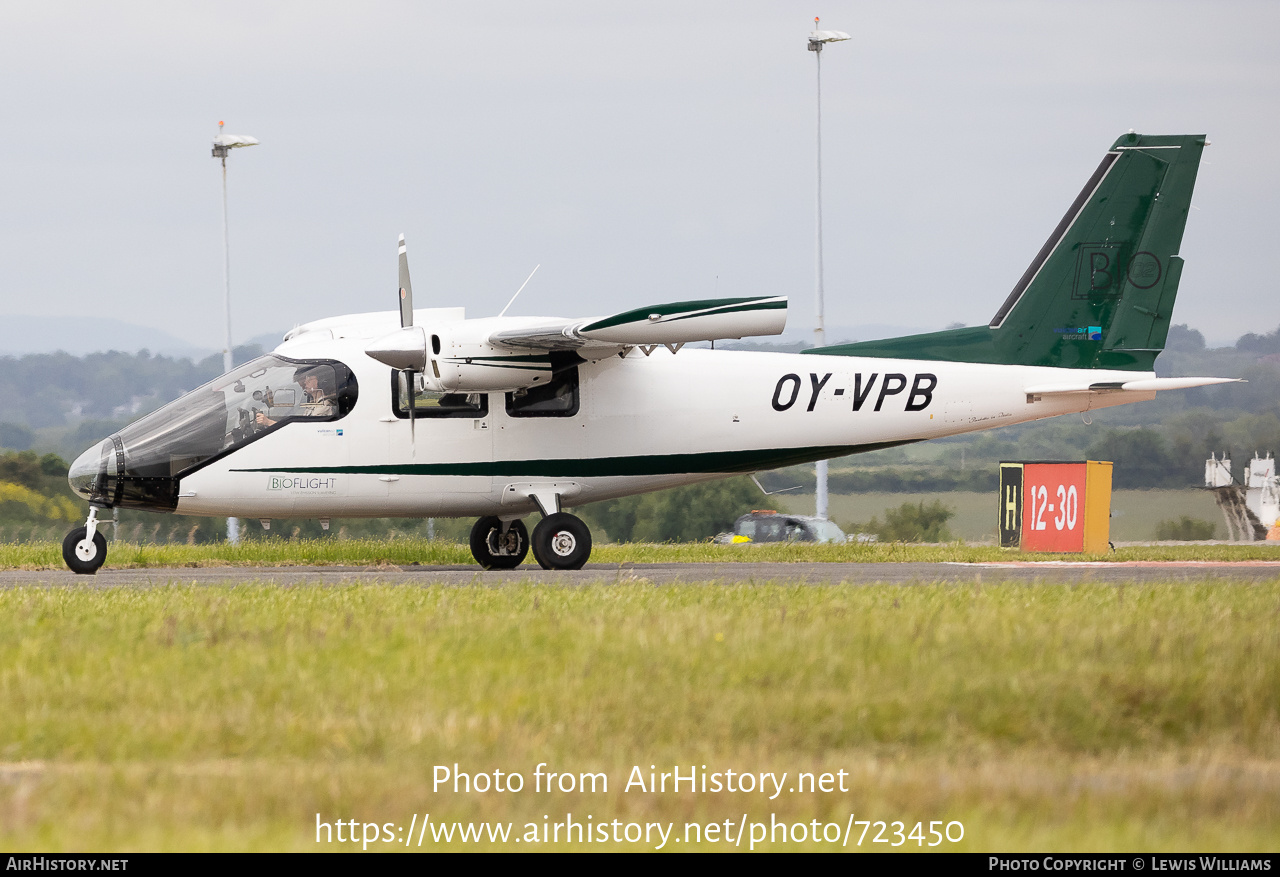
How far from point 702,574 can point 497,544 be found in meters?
4.15

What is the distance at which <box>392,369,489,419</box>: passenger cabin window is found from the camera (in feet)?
55.6

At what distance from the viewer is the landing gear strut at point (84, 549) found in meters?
16.1

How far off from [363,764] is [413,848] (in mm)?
1039

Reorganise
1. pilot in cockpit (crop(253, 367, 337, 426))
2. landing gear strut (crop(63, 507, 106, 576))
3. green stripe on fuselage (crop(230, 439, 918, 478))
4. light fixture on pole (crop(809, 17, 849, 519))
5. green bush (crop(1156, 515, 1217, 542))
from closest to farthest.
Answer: landing gear strut (crop(63, 507, 106, 576)), pilot in cockpit (crop(253, 367, 337, 426)), green stripe on fuselage (crop(230, 439, 918, 478)), light fixture on pole (crop(809, 17, 849, 519)), green bush (crop(1156, 515, 1217, 542))

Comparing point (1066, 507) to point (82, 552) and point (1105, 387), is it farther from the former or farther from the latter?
point (82, 552)

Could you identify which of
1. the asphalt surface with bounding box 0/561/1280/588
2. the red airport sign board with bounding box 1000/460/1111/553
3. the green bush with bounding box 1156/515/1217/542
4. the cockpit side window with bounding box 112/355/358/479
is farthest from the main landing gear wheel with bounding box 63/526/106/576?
the green bush with bounding box 1156/515/1217/542

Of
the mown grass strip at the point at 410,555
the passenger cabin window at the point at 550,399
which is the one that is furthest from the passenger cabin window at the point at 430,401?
the mown grass strip at the point at 410,555

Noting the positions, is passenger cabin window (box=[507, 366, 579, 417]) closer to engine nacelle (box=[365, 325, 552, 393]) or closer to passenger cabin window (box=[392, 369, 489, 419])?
passenger cabin window (box=[392, 369, 489, 419])

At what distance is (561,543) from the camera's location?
1709 centimetres

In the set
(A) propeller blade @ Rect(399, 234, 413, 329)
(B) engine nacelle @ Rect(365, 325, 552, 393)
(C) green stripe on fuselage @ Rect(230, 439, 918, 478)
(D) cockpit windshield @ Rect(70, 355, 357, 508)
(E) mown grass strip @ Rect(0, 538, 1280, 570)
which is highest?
(A) propeller blade @ Rect(399, 234, 413, 329)

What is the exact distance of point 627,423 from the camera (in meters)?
17.7

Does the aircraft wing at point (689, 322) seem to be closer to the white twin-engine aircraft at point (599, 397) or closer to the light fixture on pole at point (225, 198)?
the white twin-engine aircraft at point (599, 397)

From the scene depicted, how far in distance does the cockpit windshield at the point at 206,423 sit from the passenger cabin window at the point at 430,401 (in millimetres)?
565

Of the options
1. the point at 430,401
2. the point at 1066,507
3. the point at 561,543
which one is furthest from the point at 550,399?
the point at 1066,507
